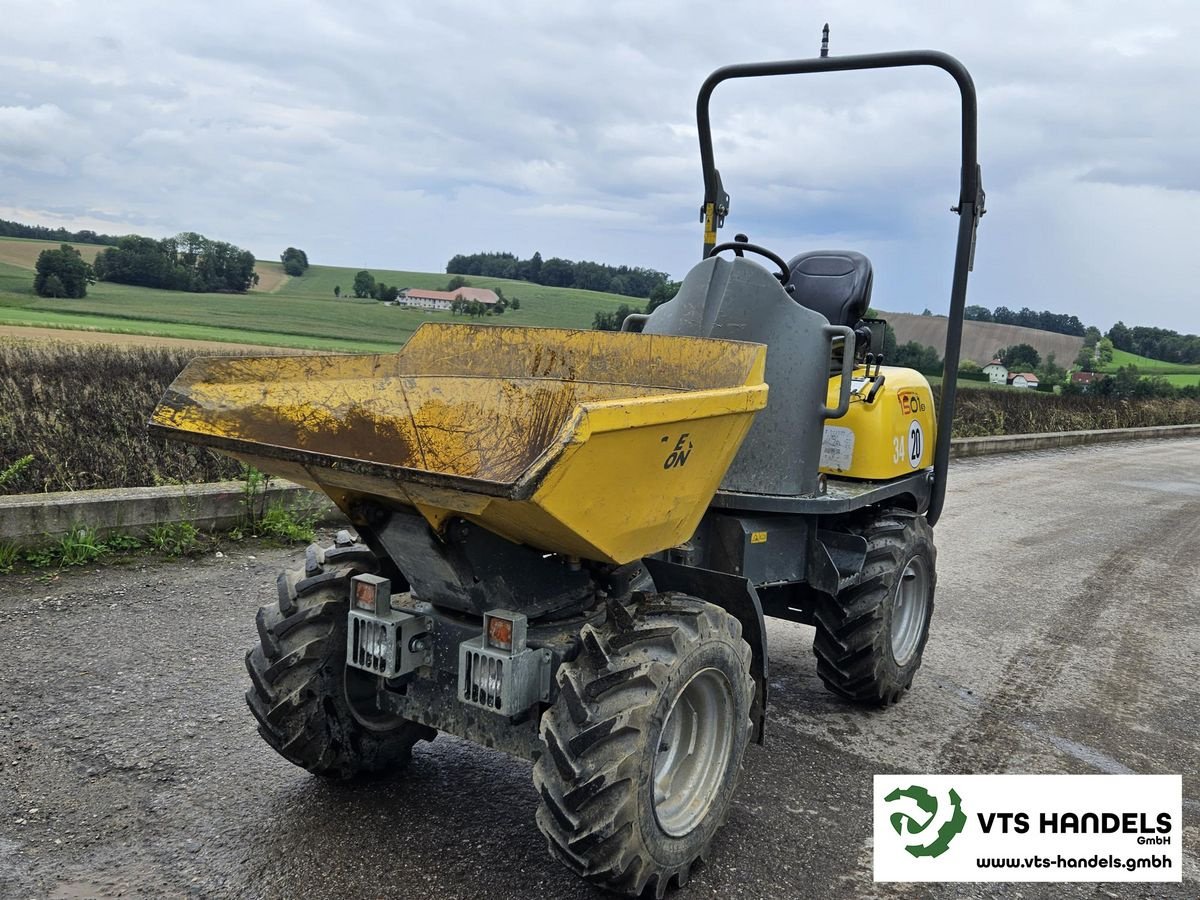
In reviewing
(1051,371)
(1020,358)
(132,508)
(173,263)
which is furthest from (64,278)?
(1051,371)

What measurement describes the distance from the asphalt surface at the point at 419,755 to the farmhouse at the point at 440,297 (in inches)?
788

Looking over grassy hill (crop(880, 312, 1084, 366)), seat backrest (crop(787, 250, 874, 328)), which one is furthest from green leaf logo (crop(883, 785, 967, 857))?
grassy hill (crop(880, 312, 1084, 366))

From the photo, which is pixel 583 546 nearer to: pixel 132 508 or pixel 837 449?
pixel 837 449

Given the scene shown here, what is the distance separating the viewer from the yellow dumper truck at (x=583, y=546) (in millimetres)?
2658

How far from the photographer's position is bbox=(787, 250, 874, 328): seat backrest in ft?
16.0

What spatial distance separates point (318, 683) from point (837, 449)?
8.61 feet

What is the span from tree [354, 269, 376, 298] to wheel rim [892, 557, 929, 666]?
37.2m

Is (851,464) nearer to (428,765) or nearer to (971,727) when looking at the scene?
(971,727)

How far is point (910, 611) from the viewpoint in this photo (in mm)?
→ 5031

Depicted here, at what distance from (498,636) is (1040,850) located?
2187 millimetres

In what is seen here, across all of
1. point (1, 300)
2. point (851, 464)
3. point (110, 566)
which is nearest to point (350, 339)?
point (1, 300)

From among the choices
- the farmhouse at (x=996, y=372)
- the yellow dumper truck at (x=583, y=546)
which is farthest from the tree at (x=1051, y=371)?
the yellow dumper truck at (x=583, y=546)

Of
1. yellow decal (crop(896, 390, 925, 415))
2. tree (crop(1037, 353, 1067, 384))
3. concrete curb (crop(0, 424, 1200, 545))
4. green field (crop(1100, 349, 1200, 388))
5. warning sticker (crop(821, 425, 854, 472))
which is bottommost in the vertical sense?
concrete curb (crop(0, 424, 1200, 545))

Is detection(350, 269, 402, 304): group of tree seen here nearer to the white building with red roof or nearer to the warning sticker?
the white building with red roof
